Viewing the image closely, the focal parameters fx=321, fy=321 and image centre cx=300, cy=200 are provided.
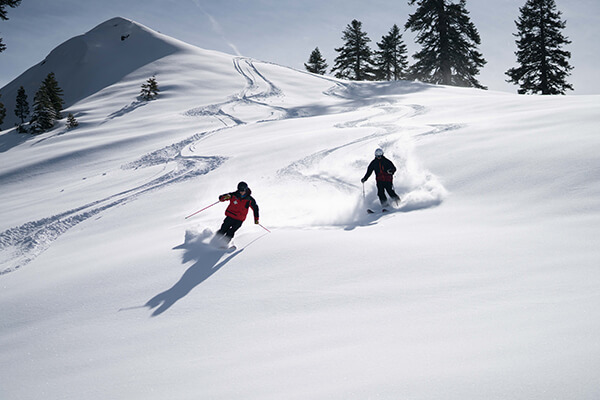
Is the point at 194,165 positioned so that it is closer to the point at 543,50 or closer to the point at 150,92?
the point at 150,92

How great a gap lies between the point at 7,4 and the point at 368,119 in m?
22.7

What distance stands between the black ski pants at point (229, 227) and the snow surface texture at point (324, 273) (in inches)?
10.7

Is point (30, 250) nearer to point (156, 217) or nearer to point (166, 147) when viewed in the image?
point (156, 217)

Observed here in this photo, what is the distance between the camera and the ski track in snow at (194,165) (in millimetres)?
6922

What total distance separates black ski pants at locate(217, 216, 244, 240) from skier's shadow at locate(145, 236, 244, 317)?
0.36 m

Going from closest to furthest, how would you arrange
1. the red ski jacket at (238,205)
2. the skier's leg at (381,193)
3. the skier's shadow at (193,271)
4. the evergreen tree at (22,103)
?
the skier's shadow at (193,271) < the red ski jacket at (238,205) < the skier's leg at (381,193) < the evergreen tree at (22,103)

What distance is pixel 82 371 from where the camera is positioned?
121 inches

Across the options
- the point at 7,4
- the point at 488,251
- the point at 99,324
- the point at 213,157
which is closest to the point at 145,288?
the point at 99,324

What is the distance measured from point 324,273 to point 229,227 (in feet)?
8.05

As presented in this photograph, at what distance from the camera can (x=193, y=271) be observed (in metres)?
4.72

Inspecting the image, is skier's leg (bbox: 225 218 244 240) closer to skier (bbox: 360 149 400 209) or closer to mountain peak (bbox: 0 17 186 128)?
skier (bbox: 360 149 400 209)

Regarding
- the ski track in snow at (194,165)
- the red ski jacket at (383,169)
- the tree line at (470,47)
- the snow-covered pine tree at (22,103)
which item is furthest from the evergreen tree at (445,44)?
the snow-covered pine tree at (22,103)

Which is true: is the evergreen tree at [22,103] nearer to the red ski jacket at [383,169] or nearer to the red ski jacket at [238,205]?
the red ski jacket at [238,205]

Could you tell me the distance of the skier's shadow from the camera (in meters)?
4.03
